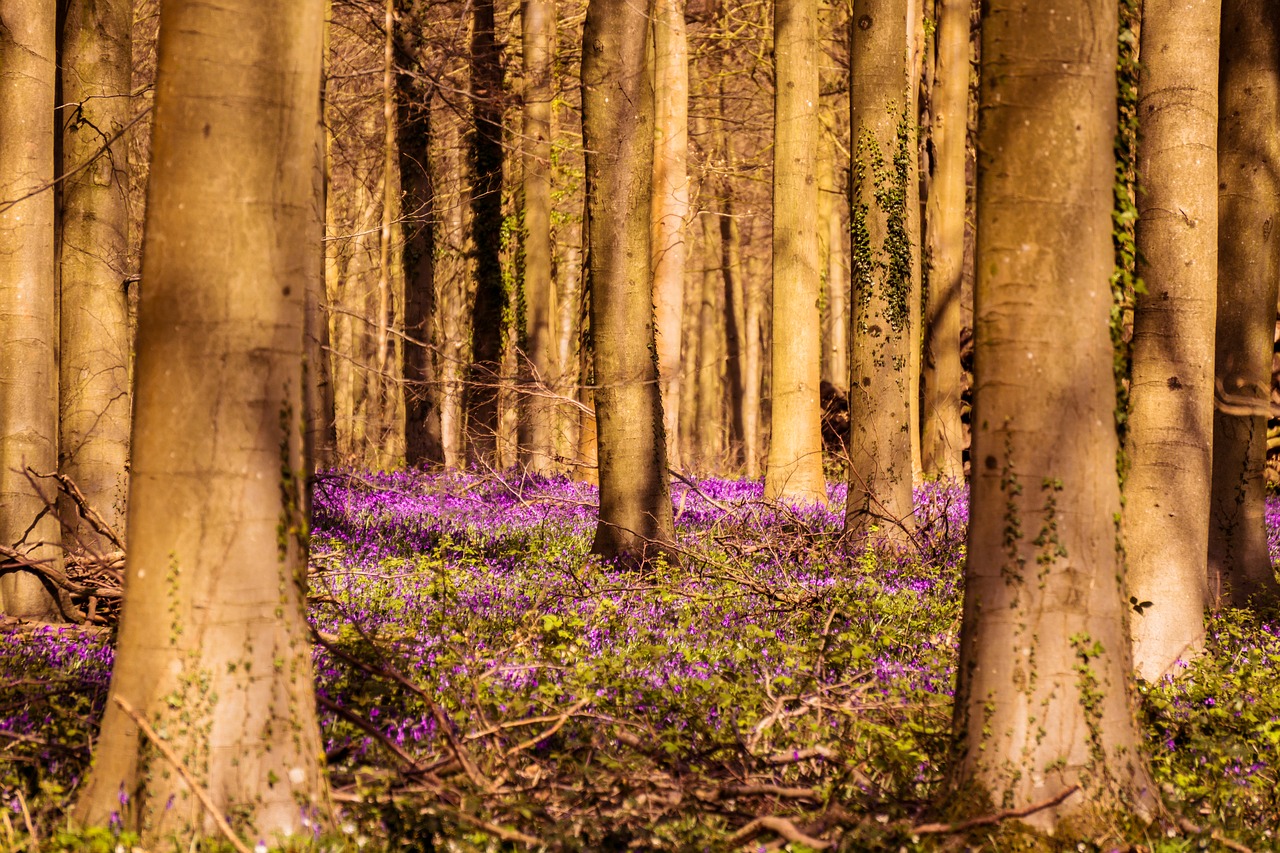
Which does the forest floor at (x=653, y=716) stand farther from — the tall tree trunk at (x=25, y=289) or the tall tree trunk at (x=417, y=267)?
the tall tree trunk at (x=417, y=267)

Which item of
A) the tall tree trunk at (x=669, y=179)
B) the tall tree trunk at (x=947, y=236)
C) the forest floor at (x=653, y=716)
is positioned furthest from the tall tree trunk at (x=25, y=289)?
the tall tree trunk at (x=947, y=236)

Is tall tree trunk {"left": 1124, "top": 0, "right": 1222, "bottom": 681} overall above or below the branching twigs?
above

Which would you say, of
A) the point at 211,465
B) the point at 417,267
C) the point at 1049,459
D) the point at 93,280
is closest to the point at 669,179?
the point at 417,267

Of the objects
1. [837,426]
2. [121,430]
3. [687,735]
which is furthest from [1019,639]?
[837,426]

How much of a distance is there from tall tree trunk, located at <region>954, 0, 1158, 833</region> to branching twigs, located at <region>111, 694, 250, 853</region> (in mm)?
2415

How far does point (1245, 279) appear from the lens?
8.34 meters

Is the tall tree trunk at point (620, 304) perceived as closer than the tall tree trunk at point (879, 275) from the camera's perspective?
Yes

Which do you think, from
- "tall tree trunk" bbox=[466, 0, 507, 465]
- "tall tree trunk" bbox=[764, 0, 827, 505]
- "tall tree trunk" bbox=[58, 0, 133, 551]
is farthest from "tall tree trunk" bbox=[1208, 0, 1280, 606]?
"tall tree trunk" bbox=[466, 0, 507, 465]

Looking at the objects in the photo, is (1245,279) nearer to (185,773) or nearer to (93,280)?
(185,773)

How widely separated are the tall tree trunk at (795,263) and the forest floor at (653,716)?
160 inches

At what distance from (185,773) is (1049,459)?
2.99m

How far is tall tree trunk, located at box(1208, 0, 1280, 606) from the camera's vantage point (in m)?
8.30

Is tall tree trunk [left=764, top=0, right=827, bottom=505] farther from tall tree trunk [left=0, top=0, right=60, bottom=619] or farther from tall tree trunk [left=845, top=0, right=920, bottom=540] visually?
tall tree trunk [left=0, top=0, right=60, bottom=619]

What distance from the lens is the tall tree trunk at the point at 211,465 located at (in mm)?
3541
